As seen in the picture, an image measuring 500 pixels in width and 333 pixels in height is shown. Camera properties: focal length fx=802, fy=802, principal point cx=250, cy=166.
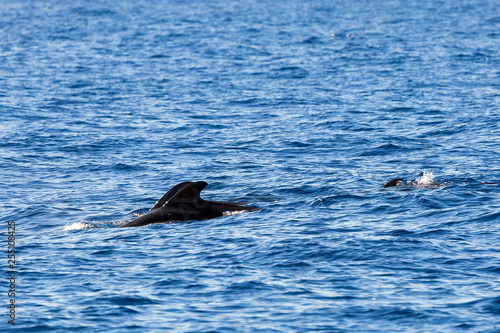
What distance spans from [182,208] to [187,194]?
472 millimetres

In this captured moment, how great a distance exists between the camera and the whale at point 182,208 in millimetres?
24641

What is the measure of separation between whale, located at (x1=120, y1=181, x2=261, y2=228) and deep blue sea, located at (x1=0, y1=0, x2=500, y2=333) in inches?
18.2

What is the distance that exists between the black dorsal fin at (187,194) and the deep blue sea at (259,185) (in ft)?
2.66

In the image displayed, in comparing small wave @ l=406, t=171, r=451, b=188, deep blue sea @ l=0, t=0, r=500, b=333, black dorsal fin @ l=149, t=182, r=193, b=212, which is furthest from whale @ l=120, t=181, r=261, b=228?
small wave @ l=406, t=171, r=451, b=188

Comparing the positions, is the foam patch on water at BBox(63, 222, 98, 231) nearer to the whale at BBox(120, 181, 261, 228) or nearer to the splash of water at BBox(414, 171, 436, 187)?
the whale at BBox(120, 181, 261, 228)

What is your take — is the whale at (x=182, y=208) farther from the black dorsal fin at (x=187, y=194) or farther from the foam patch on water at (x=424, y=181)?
the foam patch on water at (x=424, y=181)

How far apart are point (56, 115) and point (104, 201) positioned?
58.4 feet

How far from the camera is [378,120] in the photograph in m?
42.0

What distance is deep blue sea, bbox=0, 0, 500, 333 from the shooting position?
17969 millimetres

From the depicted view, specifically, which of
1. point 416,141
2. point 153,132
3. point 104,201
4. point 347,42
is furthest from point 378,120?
point 347,42

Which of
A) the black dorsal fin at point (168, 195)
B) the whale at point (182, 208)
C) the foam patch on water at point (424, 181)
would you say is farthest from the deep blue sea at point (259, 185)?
the black dorsal fin at point (168, 195)

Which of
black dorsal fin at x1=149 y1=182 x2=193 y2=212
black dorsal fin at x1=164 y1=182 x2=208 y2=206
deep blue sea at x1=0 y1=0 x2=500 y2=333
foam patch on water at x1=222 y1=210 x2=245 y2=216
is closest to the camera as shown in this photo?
deep blue sea at x1=0 y1=0 x2=500 y2=333

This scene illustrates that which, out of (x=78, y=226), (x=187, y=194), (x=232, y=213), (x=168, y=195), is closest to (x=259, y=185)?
(x=232, y=213)

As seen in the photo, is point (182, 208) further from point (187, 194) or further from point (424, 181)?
point (424, 181)
